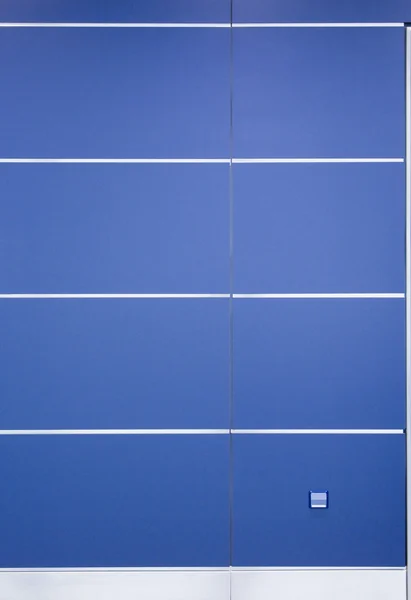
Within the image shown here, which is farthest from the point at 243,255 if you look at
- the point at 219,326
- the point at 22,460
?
the point at 22,460

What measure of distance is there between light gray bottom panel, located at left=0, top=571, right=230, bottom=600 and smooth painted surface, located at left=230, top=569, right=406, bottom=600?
2.6 inches

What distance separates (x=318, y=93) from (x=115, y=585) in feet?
5.62

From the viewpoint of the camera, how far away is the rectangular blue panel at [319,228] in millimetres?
2205

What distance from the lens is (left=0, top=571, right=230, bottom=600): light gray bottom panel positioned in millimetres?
2209

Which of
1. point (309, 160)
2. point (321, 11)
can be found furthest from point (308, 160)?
point (321, 11)

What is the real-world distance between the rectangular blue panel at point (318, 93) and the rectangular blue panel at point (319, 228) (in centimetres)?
7

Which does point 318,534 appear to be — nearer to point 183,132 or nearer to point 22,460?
point 22,460

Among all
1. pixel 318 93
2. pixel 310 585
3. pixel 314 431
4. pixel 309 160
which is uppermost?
pixel 318 93

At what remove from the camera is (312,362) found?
7.25 feet

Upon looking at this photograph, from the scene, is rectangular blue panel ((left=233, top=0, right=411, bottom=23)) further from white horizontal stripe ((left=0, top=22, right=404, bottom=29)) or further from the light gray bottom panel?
the light gray bottom panel

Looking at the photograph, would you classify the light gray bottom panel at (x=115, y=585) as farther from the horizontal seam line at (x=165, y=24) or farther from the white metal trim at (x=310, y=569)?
the horizontal seam line at (x=165, y=24)

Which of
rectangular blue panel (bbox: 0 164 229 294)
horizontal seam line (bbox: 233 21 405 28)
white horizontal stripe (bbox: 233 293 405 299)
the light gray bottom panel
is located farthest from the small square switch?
horizontal seam line (bbox: 233 21 405 28)

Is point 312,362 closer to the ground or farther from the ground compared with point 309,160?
closer to the ground

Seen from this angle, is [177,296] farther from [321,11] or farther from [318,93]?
[321,11]
